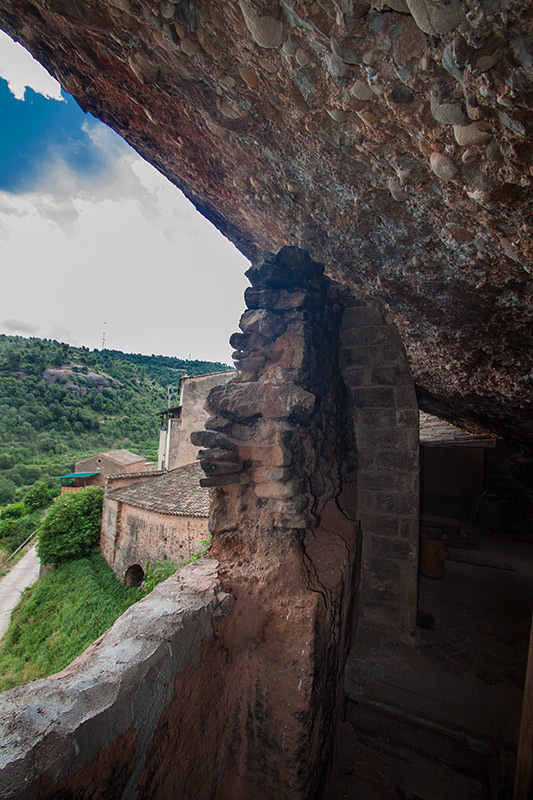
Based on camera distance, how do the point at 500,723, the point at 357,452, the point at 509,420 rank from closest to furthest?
the point at 500,723
the point at 509,420
the point at 357,452

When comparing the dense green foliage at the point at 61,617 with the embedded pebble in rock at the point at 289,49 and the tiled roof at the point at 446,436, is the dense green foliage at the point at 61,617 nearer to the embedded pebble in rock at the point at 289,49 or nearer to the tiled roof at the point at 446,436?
the tiled roof at the point at 446,436

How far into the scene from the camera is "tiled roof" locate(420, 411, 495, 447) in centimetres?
831

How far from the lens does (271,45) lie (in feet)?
3.69

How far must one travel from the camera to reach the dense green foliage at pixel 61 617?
10.2 m

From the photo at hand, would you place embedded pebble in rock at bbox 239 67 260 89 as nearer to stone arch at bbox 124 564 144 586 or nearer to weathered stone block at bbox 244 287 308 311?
weathered stone block at bbox 244 287 308 311

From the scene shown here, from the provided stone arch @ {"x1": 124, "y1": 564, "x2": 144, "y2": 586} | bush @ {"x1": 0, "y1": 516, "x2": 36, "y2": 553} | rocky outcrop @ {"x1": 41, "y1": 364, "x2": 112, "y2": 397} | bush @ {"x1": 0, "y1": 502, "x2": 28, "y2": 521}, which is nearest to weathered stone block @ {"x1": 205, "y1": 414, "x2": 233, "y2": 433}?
stone arch @ {"x1": 124, "y1": 564, "x2": 144, "y2": 586}

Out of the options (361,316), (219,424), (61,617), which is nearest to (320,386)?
(219,424)

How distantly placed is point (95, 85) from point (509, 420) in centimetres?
387

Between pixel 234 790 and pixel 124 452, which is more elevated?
pixel 234 790

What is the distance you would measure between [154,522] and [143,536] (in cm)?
91

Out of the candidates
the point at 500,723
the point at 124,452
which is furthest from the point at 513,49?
the point at 124,452

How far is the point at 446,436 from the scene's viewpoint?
924 centimetres

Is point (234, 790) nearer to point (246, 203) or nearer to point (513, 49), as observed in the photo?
point (513, 49)

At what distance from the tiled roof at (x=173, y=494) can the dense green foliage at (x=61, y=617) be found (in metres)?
2.87
